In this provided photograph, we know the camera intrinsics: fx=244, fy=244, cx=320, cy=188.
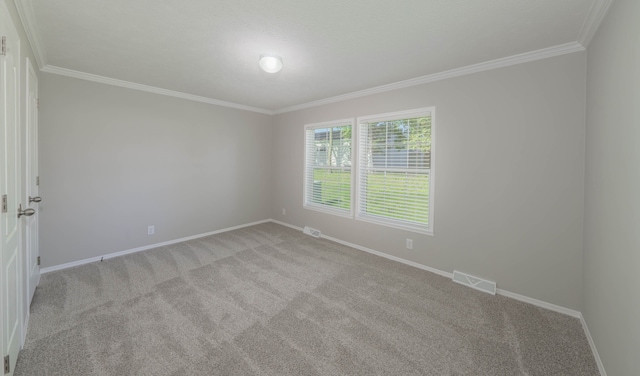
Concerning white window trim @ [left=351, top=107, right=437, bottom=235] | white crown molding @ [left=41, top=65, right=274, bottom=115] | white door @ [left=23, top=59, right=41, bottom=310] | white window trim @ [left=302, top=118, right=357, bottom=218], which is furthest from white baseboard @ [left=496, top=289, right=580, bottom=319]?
white crown molding @ [left=41, top=65, right=274, bottom=115]

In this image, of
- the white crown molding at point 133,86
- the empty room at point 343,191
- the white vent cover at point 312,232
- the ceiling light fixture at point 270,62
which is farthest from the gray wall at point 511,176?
the white crown molding at point 133,86

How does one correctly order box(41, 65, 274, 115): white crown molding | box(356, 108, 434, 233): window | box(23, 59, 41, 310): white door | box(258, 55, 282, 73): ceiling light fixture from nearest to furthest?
box(23, 59, 41, 310): white door
box(258, 55, 282, 73): ceiling light fixture
box(41, 65, 274, 115): white crown molding
box(356, 108, 434, 233): window

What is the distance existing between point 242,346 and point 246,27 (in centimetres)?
254

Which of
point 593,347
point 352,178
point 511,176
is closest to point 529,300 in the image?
point 593,347

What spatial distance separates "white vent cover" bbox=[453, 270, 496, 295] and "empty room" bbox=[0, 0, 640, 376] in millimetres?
15

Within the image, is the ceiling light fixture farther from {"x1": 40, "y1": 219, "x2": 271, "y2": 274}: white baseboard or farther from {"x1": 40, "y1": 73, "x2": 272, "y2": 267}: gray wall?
{"x1": 40, "y1": 219, "x2": 271, "y2": 274}: white baseboard

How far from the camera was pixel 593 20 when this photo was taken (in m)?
1.82

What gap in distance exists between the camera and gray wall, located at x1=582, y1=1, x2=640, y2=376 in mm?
1319

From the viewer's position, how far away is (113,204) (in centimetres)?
348

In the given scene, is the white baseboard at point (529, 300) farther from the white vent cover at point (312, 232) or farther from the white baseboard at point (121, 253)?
the white baseboard at point (121, 253)

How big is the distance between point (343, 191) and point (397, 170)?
108 cm

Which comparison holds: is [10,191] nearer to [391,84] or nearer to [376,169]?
[376,169]

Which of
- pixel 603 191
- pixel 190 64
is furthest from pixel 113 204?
pixel 603 191

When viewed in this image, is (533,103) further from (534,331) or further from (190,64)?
(190,64)
